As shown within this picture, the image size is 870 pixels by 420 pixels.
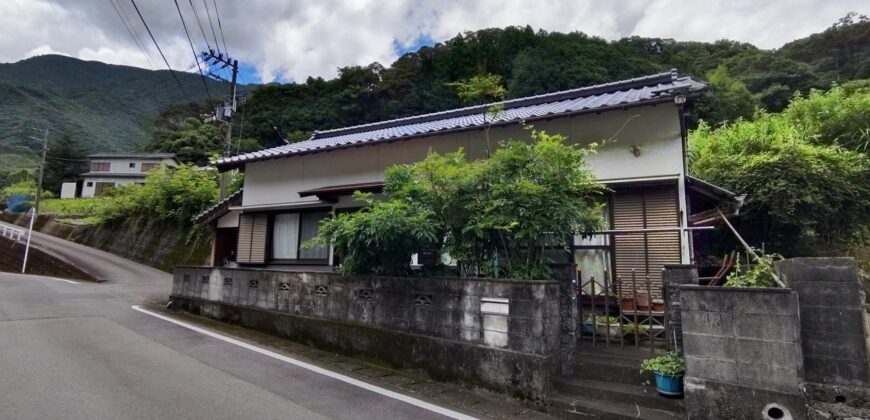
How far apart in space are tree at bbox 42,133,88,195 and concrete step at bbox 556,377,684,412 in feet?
197

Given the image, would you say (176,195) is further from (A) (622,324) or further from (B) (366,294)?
(A) (622,324)

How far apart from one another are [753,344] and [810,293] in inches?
34.1

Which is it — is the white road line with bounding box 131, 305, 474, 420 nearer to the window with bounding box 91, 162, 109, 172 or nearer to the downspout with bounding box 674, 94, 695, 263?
the downspout with bounding box 674, 94, 695, 263

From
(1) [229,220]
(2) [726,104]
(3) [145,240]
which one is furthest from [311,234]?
(2) [726,104]

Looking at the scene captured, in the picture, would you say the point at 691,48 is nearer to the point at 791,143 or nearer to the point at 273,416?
the point at 791,143

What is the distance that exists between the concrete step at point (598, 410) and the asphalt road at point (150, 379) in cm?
128

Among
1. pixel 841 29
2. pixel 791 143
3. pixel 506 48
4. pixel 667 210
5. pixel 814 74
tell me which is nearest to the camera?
pixel 667 210

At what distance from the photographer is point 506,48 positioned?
40031 mm

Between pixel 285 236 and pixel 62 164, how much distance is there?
50.9m

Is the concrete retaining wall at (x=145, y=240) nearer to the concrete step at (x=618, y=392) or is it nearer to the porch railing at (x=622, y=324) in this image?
the porch railing at (x=622, y=324)

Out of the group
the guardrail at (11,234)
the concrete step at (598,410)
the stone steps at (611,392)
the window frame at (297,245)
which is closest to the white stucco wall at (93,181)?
the guardrail at (11,234)

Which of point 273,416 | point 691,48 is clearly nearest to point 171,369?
point 273,416

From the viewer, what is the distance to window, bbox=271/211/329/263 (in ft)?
39.9

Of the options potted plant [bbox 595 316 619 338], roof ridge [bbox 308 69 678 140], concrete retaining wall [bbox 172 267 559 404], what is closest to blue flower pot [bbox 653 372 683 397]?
concrete retaining wall [bbox 172 267 559 404]
